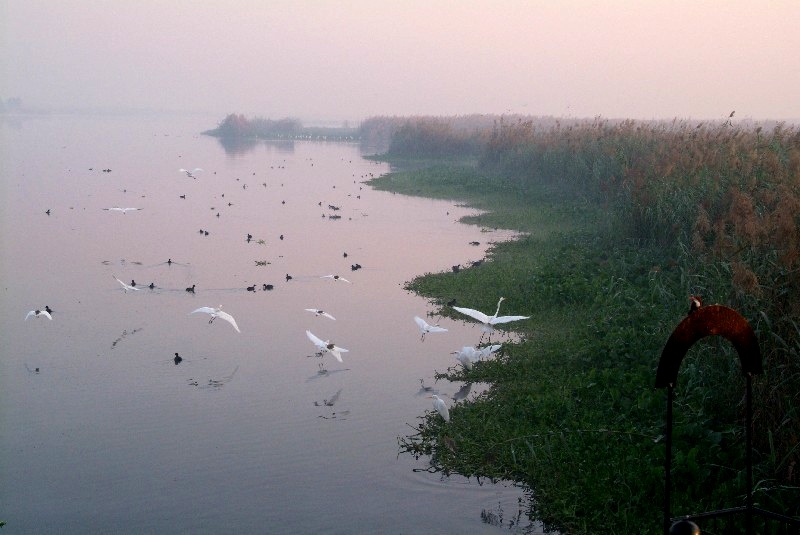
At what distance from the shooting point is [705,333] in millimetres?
3053

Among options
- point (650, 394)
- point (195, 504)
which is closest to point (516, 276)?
point (650, 394)

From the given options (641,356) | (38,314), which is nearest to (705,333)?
(641,356)

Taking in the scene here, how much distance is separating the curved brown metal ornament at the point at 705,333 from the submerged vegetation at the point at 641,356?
2.60 m

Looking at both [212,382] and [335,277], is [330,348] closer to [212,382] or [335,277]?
[212,382]

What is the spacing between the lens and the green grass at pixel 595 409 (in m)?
5.98

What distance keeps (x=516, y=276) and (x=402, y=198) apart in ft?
46.1

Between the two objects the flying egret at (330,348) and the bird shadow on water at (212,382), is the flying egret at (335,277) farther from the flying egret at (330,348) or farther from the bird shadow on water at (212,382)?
the bird shadow on water at (212,382)

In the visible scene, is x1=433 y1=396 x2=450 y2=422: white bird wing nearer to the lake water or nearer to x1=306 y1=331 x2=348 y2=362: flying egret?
the lake water

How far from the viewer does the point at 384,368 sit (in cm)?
971

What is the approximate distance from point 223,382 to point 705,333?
6870 millimetres

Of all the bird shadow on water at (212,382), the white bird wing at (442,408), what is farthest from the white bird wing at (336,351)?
the white bird wing at (442,408)

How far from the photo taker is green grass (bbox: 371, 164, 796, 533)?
598 cm

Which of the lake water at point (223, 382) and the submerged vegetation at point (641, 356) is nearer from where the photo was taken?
the submerged vegetation at point (641, 356)

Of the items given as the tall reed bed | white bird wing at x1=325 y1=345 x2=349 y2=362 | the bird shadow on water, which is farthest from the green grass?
the bird shadow on water
